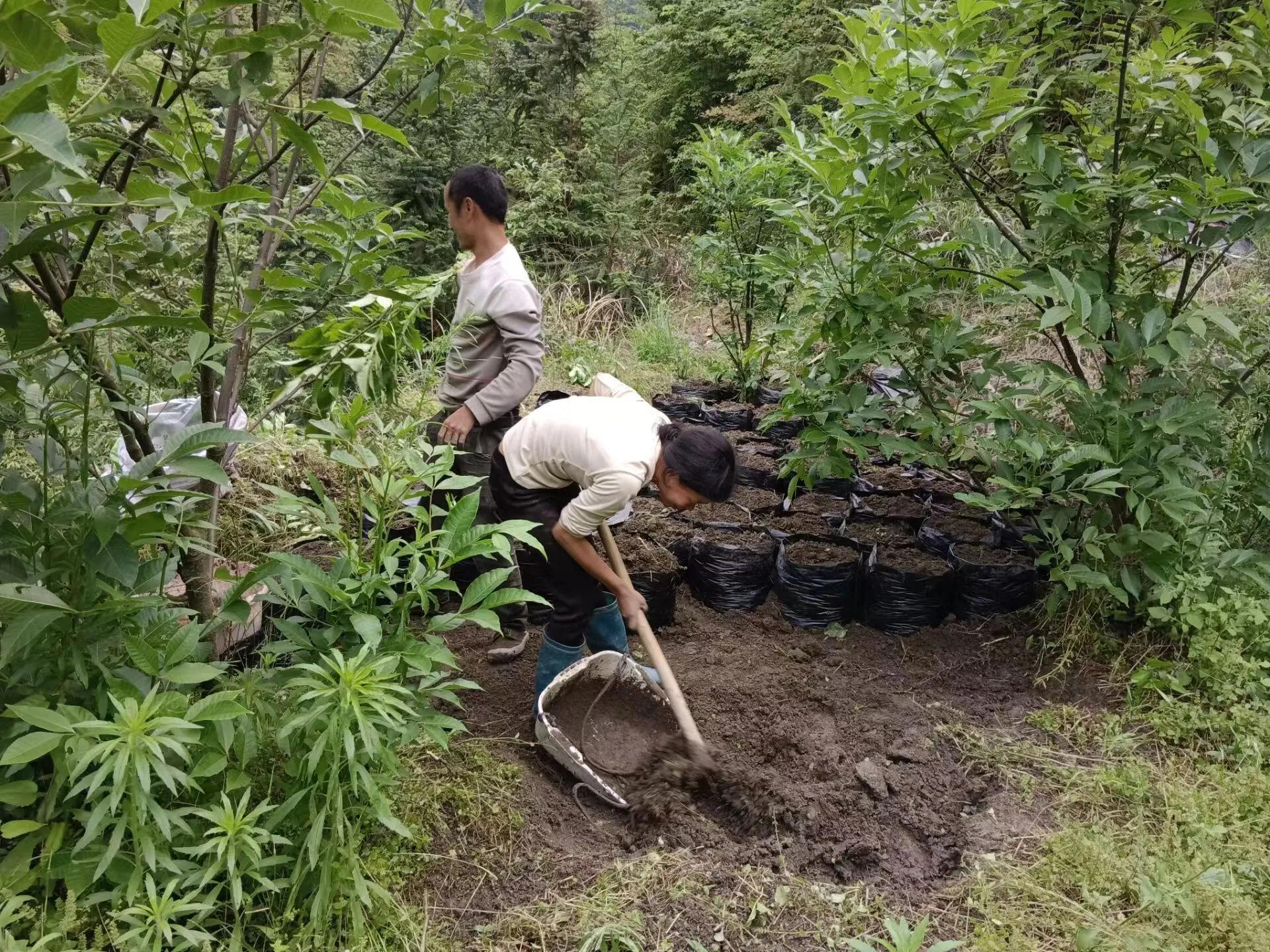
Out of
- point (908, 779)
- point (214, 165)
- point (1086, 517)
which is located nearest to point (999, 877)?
point (908, 779)

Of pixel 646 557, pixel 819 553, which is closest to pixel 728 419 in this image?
pixel 819 553

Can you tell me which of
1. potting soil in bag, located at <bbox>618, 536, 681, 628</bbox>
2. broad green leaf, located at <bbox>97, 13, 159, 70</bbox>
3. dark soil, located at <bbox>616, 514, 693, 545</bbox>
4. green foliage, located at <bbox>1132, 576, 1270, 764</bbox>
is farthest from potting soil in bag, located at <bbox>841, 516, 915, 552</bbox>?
broad green leaf, located at <bbox>97, 13, 159, 70</bbox>

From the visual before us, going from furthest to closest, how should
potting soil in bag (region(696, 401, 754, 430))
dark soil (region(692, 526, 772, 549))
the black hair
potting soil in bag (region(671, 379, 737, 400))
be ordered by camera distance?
potting soil in bag (region(671, 379, 737, 400))
potting soil in bag (region(696, 401, 754, 430))
dark soil (region(692, 526, 772, 549))
the black hair

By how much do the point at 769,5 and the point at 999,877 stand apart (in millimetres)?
14720

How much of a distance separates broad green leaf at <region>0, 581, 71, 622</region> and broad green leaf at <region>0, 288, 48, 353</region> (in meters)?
0.40

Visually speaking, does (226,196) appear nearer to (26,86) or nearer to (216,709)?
(26,86)

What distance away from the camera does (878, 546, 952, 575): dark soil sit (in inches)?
132

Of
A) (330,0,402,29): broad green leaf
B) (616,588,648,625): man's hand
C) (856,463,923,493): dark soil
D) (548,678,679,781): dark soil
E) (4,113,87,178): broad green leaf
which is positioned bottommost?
(856,463,923,493): dark soil

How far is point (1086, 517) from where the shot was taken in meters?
3.13

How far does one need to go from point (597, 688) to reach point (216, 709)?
4.46 feet

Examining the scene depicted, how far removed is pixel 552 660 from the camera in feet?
8.79

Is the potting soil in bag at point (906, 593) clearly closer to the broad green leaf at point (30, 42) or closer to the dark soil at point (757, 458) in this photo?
the dark soil at point (757, 458)

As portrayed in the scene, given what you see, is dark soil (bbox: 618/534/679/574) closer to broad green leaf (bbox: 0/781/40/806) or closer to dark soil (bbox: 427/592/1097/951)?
dark soil (bbox: 427/592/1097/951)

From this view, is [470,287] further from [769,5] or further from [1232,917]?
[769,5]
